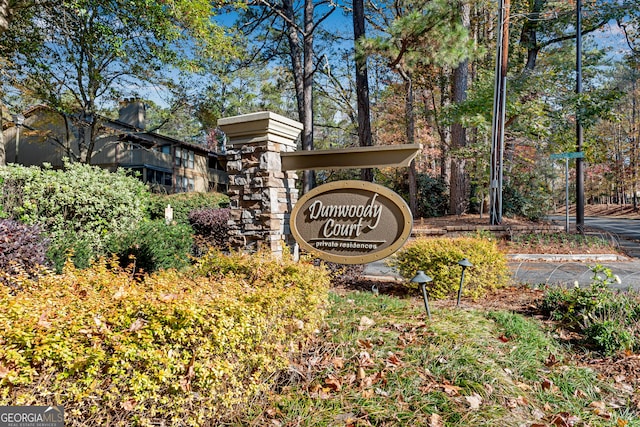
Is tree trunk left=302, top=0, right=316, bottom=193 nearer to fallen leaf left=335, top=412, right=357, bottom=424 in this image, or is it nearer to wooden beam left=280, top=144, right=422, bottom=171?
wooden beam left=280, top=144, right=422, bottom=171

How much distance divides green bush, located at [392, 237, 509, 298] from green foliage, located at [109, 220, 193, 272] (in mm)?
3186

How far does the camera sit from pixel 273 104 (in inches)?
1065

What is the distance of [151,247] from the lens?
5812 millimetres

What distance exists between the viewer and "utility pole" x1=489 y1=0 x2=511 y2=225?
30.2ft

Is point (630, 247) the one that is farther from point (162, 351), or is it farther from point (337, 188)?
point (162, 351)

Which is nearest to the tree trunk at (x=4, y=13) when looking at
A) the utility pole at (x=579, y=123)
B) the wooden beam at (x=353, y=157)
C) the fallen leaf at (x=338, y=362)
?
the wooden beam at (x=353, y=157)

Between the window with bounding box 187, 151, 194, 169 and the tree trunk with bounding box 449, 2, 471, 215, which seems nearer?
the tree trunk with bounding box 449, 2, 471, 215

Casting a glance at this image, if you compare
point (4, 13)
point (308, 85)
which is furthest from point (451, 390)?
point (308, 85)

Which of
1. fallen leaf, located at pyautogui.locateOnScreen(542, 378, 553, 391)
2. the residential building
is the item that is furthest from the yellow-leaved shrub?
the residential building

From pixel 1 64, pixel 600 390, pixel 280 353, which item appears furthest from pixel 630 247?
pixel 1 64

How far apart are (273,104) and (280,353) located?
86.3ft

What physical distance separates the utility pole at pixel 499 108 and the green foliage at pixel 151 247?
758cm

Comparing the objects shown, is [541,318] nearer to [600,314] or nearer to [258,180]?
[600,314]

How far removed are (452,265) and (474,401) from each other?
243 cm
